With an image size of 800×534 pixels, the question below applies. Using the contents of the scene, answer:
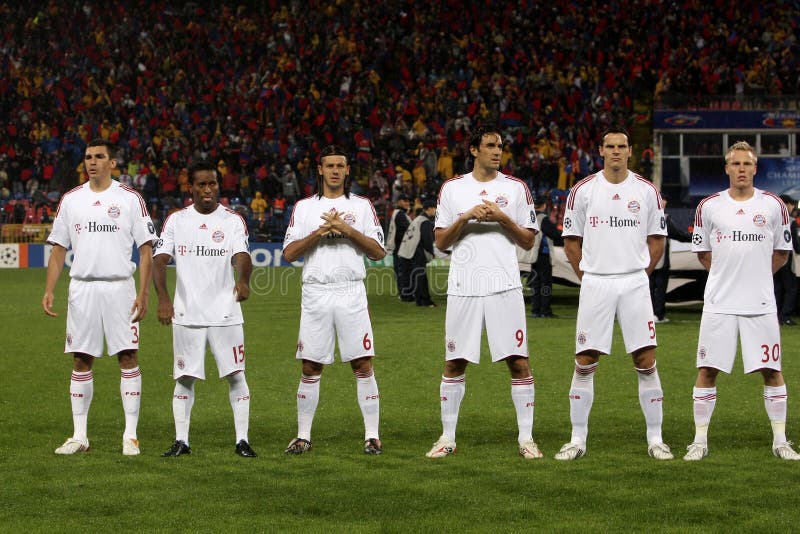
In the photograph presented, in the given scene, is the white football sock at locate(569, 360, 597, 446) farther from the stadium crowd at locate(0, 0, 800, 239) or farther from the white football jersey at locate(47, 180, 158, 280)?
the stadium crowd at locate(0, 0, 800, 239)

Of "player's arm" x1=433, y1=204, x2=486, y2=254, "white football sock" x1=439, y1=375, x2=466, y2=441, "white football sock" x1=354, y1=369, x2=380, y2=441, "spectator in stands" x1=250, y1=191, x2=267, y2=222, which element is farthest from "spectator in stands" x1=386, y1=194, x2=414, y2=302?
"player's arm" x1=433, y1=204, x2=486, y2=254

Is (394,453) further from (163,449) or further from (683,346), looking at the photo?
(683,346)

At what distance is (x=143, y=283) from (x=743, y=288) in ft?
13.3

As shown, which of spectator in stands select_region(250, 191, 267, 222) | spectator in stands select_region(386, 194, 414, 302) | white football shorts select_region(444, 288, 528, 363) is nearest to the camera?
white football shorts select_region(444, 288, 528, 363)

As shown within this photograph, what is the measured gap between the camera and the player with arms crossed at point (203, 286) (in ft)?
24.4

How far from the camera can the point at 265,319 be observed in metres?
17.3

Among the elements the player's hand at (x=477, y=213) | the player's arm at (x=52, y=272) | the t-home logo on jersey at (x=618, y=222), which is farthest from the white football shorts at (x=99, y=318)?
the t-home logo on jersey at (x=618, y=222)

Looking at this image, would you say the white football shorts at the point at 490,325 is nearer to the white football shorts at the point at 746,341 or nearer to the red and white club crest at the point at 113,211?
the white football shorts at the point at 746,341

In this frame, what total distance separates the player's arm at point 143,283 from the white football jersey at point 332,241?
98 centimetres

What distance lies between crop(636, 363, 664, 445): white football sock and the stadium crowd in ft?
71.9

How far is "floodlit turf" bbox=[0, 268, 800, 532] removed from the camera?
593 cm

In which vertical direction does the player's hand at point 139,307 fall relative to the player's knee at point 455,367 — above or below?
above

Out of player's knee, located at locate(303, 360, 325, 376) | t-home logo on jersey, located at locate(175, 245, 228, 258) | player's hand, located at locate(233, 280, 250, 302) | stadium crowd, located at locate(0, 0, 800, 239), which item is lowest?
player's knee, located at locate(303, 360, 325, 376)

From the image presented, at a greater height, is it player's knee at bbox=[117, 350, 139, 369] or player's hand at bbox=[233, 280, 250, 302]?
player's hand at bbox=[233, 280, 250, 302]
